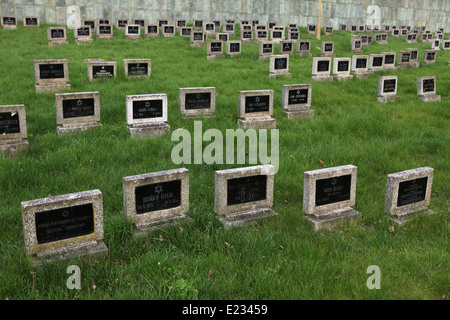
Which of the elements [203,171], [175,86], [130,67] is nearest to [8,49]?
[130,67]

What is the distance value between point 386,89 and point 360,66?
3046 mm

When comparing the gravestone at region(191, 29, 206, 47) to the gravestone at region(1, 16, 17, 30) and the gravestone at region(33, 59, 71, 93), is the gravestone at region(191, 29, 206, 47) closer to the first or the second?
the gravestone at region(33, 59, 71, 93)

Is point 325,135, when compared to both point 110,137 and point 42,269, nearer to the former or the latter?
point 110,137

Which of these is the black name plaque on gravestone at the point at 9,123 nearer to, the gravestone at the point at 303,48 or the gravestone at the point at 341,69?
the gravestone at the point at 341,69

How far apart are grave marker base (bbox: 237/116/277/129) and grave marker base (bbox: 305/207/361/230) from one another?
356cm

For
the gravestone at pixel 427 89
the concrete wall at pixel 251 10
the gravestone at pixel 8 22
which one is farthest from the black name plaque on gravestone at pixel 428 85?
the concrete wall at pixel 251 10

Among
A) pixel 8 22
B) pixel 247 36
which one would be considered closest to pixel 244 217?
pixel 247 36

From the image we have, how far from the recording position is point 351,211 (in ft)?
16.3

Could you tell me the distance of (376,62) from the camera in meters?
14.1

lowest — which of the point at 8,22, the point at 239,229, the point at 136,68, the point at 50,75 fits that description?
the point at 239,229

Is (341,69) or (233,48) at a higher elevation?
(233,48)

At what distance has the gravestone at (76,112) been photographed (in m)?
7.25

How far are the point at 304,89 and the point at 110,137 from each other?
4230 millimetres

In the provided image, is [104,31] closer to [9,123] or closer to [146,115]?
[146,115]
